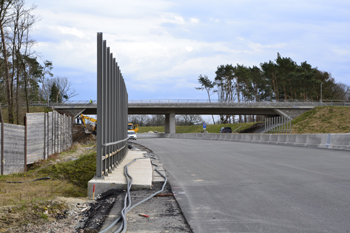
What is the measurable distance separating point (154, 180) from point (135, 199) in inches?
93.7

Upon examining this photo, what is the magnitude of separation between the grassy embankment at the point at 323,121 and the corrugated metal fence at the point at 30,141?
5680 centimetres

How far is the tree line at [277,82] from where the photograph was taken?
94875 millimetres

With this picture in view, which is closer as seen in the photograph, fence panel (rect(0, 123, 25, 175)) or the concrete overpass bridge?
fence panel (rect(0, 123, 25, 175))

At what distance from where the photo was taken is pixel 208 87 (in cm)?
11012

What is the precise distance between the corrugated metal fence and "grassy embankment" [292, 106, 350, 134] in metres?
56.8

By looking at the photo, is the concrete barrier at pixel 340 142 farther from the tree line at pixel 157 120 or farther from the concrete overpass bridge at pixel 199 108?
the tree line at pixel 157 120

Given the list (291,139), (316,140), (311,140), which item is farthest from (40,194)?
(291,139)

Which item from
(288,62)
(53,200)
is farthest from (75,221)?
(288,62)

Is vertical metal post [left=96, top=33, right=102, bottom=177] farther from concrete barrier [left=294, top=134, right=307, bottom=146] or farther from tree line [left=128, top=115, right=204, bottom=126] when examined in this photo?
tree line [left=128, top=115, right=204, bottom=126]

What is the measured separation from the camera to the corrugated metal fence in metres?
14.5

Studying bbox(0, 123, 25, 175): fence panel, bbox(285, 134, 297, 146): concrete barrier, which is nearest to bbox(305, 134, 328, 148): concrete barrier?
bbox(285, 134, 297, 146): concrete barrier

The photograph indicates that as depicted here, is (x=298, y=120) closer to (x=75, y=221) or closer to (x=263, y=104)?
(x=263, y=104)

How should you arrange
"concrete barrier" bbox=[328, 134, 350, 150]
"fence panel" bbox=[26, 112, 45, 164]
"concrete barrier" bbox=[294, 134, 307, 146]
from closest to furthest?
"fence panel" bbox=[26, 112, 45, 164] < "concrete barrier" bbox=[328, 134, 350, 150] < "concrete barrier" bbox=[294, 134, 307, 146]

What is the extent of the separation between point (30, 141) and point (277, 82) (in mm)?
88452
